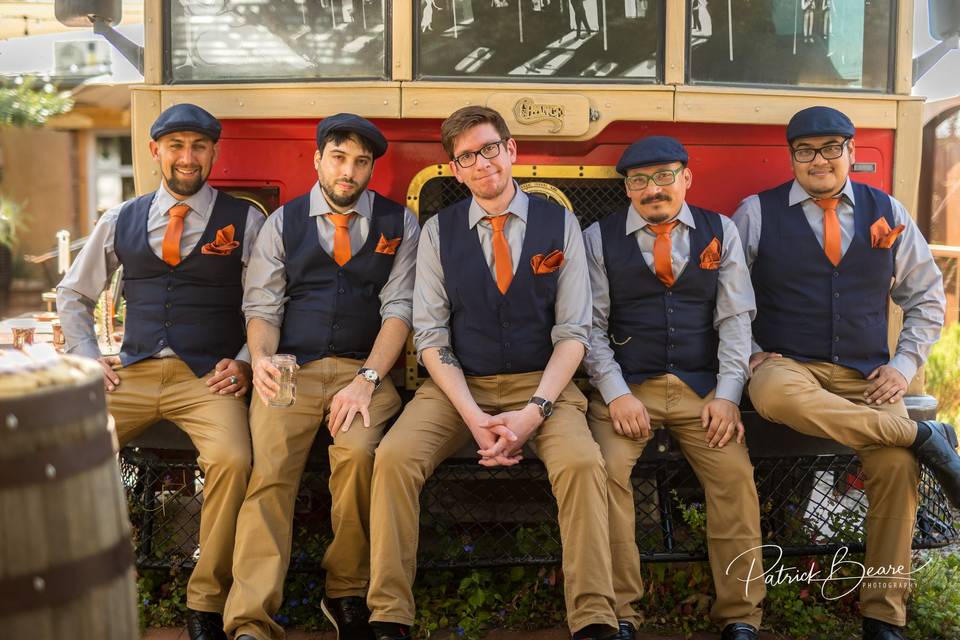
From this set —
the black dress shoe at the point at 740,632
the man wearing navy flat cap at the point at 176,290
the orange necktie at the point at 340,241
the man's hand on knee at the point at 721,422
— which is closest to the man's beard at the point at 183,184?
the man wearing navy flat cap at the point at 176,290

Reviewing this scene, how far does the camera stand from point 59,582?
183 cm

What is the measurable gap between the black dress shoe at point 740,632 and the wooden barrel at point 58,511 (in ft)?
6.61

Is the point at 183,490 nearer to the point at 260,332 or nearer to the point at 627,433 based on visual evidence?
the point at 260,332

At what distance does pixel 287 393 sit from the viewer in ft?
10.6

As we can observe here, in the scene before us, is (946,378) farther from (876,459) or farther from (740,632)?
(740,632)

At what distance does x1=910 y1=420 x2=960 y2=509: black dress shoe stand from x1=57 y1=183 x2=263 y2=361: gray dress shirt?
93.5 inches

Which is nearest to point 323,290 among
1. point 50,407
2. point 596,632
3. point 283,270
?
point 283,270

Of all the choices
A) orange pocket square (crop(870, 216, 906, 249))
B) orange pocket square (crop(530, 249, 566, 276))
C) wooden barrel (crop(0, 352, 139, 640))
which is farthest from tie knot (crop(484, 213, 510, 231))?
wooden barrel (crop(0, 352, 139, 640))

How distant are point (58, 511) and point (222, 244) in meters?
1.76

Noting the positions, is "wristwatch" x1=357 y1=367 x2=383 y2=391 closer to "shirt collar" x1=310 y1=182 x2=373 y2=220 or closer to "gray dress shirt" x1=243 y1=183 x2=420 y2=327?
"gray dress shirt" x1=243 y1=183 x2=420 y2=327

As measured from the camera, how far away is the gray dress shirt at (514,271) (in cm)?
333

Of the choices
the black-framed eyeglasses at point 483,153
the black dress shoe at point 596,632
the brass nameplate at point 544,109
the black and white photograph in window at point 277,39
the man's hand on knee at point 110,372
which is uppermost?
the black and white photograph in window at point 277,39

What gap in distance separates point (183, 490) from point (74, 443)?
1.89 metres

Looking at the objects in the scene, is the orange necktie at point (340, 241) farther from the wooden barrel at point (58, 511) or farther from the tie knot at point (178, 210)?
the wooden barrel at point (58, 511)
